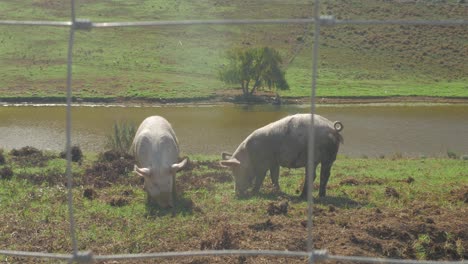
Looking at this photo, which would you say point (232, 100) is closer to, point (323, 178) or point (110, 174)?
point (110, 174)

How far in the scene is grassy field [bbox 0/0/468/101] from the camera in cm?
4694

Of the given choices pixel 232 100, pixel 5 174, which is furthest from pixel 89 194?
pixel 232 100

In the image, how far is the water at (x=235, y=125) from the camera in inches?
1151

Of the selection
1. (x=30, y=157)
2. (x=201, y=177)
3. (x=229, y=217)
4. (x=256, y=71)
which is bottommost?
(x=30, y=157)

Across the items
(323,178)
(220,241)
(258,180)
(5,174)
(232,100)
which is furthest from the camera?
(232,100)

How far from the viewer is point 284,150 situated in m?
12.9

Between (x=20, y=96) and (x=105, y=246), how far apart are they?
3769cm

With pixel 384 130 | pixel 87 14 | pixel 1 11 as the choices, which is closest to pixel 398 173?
pixel 384 130

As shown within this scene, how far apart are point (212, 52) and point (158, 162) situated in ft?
151

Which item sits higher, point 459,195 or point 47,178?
point 459,195

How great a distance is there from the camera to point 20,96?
4309cm

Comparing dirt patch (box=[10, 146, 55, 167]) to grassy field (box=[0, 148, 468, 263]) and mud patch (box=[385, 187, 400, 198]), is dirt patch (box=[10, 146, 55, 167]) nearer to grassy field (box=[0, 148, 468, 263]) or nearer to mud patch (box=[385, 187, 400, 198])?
grassy field (box=[0, 148, 468, 263])

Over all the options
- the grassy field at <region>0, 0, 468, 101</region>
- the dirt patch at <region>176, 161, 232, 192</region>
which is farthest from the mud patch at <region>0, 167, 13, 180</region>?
the grassy field at <region>0, 0, 468, 101</region>

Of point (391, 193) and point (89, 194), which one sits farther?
point (391, 193)
